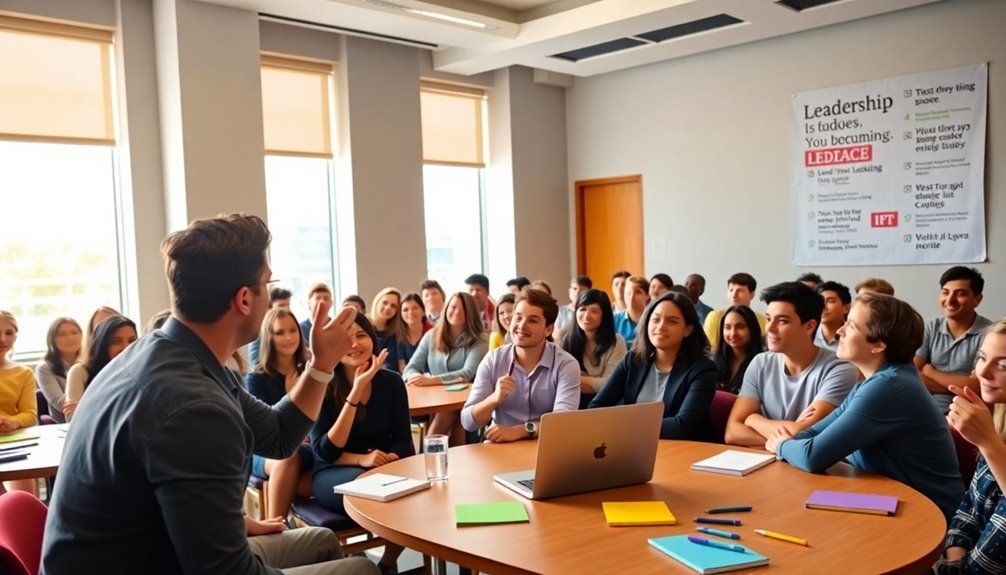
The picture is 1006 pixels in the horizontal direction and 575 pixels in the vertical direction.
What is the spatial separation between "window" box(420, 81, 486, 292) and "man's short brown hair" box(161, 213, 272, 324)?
6699 mm

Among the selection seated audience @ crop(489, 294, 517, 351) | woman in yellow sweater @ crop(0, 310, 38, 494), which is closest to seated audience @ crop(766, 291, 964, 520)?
seated audience @ crop(489, 294, 517, 351)

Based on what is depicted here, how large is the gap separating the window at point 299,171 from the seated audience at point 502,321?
254 cm

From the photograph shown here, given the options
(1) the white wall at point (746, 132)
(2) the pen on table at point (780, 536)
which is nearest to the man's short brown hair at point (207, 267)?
(2) the pen on table at point (780, 536)

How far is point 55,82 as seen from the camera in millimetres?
5953

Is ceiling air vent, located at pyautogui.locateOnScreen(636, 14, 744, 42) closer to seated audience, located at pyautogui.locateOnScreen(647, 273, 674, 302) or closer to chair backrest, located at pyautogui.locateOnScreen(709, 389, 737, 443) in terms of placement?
seated audience, located at pyautogui.locateOnScreen(647, 273, 674, 302)

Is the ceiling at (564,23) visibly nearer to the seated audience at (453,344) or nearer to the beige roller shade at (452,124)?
the beige roller shade at (452,124)

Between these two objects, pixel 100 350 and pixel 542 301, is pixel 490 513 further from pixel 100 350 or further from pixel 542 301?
pixel 100 350

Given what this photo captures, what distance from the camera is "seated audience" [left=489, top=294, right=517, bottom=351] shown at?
17.0ft

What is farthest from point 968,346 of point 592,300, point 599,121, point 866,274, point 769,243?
point 599,121

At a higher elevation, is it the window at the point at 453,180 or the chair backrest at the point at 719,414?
the window at the point at 453,180

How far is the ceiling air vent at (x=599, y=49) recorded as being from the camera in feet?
24.3

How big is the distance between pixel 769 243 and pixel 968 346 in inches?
128

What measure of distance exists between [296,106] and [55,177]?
2164 millimetres

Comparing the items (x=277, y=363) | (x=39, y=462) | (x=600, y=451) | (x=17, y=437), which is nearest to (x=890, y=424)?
(x=600, y=451)
